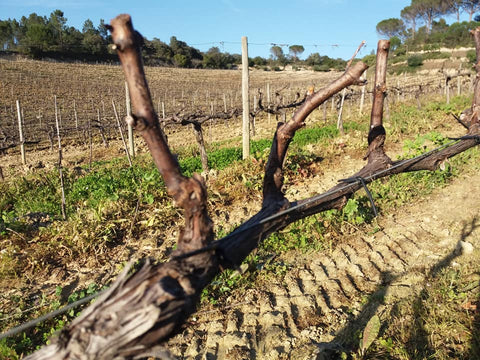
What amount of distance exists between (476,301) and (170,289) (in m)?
3.59

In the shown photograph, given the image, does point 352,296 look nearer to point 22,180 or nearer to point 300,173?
point 300,173

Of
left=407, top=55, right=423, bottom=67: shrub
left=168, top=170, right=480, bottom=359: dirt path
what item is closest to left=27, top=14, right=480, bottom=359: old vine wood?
left=168, top=170, right=480, bottom=359: dirt path

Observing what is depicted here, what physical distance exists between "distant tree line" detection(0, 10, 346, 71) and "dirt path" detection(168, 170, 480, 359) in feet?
158

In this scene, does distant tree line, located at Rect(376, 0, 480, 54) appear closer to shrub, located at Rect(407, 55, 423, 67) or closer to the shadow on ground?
shrub, located at Rect(407, 55, 423, 67)

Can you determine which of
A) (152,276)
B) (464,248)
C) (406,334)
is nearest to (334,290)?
(406,334)

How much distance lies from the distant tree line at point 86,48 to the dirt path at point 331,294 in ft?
158

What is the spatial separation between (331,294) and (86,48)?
60274 millimetres

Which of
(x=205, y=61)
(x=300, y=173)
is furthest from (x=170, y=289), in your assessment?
(x=205, y=61)

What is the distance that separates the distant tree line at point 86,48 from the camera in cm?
5172

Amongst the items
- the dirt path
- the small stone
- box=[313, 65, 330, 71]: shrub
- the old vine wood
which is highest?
box=[313, 65, 330, 71]: shrub

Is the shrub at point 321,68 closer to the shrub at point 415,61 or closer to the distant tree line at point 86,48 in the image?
the distant tree line at point 86,48

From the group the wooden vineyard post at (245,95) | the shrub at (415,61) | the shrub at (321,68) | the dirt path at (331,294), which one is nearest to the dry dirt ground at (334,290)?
the dirt path at (331,294)

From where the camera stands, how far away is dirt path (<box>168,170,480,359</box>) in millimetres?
3279

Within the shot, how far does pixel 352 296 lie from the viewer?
3.88 m
